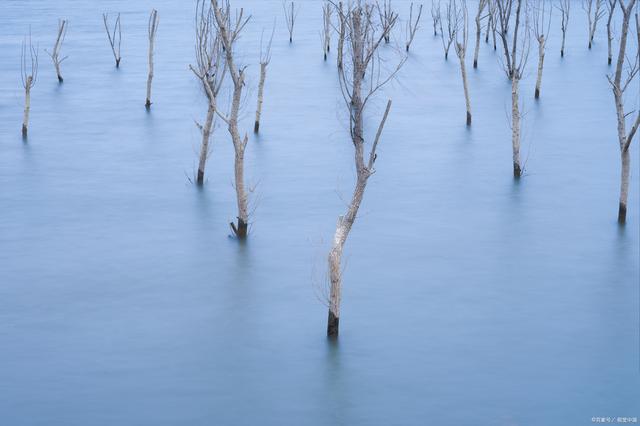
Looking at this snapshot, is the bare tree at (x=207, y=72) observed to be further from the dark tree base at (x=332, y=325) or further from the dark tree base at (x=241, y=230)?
the dark tree base at (x=332, y=325)

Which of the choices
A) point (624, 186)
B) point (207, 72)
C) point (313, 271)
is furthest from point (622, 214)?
point (207, 72)

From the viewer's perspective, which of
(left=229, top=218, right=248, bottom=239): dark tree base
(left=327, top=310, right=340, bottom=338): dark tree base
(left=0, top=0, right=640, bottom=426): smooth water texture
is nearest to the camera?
(left=0, top=0, right=640, bottom=426): smooth water texture

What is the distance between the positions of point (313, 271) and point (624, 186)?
631 cm

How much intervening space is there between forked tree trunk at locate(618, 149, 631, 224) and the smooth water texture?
374 millimetres

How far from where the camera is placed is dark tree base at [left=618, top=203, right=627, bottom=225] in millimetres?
20680

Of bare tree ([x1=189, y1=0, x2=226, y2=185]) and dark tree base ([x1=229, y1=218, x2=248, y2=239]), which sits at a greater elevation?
bare tree ([x1=189, y1=0, x2=226, y2=185])

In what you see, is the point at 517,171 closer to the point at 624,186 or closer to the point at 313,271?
the point at 624,186

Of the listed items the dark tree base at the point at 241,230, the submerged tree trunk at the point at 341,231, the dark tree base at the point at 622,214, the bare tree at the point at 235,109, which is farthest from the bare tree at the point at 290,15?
the submerged tree trunk at the point at 341,231

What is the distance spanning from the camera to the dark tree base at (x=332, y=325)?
15164 millimetres

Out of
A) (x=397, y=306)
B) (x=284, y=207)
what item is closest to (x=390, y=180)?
(x=284, y=207)

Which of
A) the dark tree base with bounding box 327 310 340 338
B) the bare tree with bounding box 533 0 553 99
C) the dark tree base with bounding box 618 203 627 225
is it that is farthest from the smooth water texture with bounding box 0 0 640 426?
the bare tree with bounding box 533 0 553 99

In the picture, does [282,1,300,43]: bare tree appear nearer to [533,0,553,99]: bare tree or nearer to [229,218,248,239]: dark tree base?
[533,0,553,99]: bare tree

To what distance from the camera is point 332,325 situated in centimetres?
1523

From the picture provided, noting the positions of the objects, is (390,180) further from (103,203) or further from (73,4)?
(73,4)
